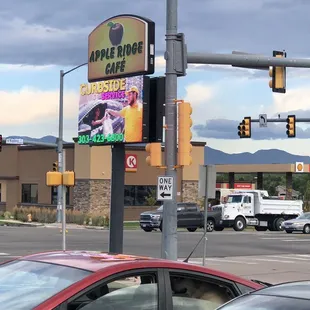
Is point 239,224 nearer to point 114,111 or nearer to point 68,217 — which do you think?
point 68,217

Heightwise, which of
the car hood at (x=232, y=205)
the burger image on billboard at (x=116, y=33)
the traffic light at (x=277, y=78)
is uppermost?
the burger image on billboard at (x=116, y=33)

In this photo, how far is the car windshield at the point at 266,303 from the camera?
13.6ft

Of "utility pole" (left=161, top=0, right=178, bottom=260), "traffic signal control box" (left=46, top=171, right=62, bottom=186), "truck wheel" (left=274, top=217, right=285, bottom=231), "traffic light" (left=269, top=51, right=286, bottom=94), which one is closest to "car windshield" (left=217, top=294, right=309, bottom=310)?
"utility pole" (left=161, top=0, right=178, bottom=260)

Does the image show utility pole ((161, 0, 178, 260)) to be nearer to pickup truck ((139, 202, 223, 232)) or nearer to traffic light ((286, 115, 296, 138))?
traffic light ((286, 115, 296, 138))

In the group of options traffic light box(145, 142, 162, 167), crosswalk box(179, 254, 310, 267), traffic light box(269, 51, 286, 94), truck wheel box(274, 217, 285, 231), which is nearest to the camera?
traffic light box(145, 142, 162, 167)

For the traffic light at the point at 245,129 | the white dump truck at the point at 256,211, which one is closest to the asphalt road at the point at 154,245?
the traffic light at the point at 245,129

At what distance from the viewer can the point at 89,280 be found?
5.29 m

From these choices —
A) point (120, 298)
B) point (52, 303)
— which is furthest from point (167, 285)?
point (52, 303)

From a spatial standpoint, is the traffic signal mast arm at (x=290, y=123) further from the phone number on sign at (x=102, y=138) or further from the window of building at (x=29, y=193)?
the window of building at (x=29, y=193)

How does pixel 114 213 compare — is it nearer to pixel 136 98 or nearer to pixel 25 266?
pixel 136 98

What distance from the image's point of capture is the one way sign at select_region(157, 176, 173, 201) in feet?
50.1

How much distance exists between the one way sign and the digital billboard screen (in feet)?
4.76

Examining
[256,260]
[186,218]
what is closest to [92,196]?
[186,218]

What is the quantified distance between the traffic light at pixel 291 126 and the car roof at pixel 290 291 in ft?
108
